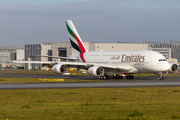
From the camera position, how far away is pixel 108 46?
131m

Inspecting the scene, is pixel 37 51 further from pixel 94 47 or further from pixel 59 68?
pixel 59 68

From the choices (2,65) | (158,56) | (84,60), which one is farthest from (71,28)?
(2,65)

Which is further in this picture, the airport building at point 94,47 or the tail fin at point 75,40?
the airport building at point 94,47

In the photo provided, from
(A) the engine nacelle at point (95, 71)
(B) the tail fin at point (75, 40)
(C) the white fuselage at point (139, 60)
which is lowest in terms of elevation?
(A) the engine nacelle at point (95, 71)

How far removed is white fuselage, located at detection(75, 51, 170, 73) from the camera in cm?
5162

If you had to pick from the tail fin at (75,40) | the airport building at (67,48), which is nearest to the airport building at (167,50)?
the airport building at (67,48)

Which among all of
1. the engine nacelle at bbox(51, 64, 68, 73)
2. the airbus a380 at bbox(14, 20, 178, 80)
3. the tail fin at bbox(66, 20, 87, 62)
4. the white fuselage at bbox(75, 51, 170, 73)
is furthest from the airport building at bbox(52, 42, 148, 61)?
the engine nacelle at bbox(51, 64, 68, 73)

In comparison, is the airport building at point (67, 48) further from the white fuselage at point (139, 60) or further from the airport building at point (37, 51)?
the white fuselage at point (139, 60)

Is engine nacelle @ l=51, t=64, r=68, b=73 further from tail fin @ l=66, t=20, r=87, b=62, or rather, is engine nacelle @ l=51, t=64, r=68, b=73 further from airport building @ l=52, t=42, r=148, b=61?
Answer: airport building @ l=52, t=42, r=148, b=61

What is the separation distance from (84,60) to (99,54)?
13.3 ft

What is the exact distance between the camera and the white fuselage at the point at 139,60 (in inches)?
2032

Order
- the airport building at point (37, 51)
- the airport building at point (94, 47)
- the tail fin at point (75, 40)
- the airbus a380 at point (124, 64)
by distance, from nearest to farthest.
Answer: the airbus a380 at point (124, 64) < the tail fin at point (75, 40) < the airport building at point (94, 47) < the airport building at point (37, 51)

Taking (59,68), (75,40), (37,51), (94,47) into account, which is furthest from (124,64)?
(37,51)

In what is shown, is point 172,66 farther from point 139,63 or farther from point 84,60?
point 84,60
